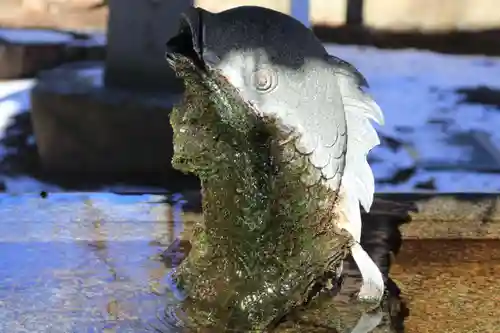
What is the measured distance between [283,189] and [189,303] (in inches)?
8.0

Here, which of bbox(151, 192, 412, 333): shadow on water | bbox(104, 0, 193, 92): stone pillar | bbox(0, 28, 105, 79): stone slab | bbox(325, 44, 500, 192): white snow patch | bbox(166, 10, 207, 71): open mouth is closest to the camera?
bbox(166, 10, 207, 71): open mouth

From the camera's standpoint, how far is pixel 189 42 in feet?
2.57

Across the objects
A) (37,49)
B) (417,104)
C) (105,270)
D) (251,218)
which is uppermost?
(251,218)

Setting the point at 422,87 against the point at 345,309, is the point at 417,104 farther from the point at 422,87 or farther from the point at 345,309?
the point at 345,309

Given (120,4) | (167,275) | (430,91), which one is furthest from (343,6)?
(167,275)

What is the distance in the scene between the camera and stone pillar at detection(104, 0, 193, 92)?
2500mm

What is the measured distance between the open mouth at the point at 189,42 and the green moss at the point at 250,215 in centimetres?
2

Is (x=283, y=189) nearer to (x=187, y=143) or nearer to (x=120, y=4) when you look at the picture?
(x=187, y=143)

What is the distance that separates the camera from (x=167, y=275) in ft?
3.28

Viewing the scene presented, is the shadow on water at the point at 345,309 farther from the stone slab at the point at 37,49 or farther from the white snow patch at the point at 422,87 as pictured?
the stone slab at the point at 37,49

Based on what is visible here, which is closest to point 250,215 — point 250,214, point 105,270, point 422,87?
point 250,214

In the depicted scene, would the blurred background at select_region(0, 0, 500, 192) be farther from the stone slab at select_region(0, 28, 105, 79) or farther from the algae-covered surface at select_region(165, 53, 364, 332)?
the algae-covered surface at select_region(165, 53, 364, 332)

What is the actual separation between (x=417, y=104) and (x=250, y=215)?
8.36 ft

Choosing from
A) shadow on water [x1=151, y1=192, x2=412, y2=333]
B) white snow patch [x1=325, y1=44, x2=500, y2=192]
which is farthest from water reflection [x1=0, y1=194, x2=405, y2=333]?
white snow patch [x1=325, y1=44, x2=500, y2=192]
